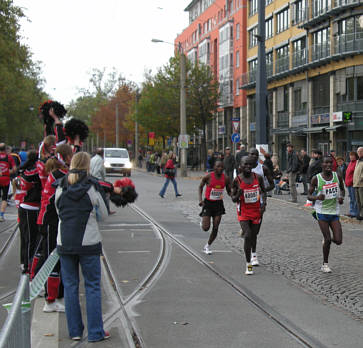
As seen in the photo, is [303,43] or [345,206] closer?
[345,206]

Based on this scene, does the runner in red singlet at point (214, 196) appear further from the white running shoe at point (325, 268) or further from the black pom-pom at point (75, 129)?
the black pom-pom at point (75, 129)

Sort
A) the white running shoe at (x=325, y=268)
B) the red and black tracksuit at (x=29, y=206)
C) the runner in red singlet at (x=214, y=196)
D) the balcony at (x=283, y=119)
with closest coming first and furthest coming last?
the red and black tracksuit at (x=29, y=206) → the white running shoe at (x=325, y=268) → the runner in red singlet at (x=214, y=196) → the balcony at (x=283, y=119)

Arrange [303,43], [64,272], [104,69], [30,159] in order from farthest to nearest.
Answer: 1. [104,69]
2. [303,43]
3. [30,159]
4. [64,272]

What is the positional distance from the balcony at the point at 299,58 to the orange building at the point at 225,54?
32.7ft

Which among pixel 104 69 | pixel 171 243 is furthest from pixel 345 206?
pixel 104 69

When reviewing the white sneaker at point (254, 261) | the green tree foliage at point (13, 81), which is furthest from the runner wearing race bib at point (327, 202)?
the green tree foliage at point (13, 81)

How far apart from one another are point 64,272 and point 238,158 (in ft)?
53.3

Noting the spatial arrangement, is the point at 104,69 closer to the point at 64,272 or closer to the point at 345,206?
the point at 345,206

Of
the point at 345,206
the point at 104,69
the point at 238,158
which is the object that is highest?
the point at 104,69

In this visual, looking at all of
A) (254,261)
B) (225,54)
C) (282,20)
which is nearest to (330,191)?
(254,261)

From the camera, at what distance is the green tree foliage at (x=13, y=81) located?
92.7 ft

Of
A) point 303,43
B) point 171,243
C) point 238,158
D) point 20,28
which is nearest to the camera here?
point 171,243

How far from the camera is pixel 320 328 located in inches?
226

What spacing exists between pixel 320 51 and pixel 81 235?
38.0 metres
